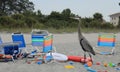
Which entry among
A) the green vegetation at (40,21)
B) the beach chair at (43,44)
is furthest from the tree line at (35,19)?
the beach chair at (43,44)

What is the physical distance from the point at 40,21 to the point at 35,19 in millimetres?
2789

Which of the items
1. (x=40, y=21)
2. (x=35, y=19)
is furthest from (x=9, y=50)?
(x=40, y=21)

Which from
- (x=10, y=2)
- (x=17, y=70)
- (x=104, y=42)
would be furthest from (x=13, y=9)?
(x=17, y=70)

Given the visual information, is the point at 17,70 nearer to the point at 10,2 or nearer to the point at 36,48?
the point at 36,48

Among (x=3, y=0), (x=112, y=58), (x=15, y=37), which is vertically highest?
(x=3, y=0)

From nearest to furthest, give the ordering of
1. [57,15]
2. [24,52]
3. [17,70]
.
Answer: [17,70] < [24,52] < [57,15]

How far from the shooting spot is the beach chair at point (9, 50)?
9703 millimetres

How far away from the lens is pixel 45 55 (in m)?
9.72

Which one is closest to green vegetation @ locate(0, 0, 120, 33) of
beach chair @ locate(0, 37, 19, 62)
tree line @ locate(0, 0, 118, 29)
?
tree line @ locate(0, 0, 118, 29)

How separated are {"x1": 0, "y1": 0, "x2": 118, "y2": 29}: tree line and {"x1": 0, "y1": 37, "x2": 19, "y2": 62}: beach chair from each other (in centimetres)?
591

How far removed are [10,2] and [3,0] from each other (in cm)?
237

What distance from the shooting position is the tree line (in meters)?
30.9

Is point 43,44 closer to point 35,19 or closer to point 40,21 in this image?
point 35,19

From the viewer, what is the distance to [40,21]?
40.2m
